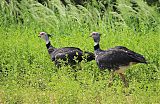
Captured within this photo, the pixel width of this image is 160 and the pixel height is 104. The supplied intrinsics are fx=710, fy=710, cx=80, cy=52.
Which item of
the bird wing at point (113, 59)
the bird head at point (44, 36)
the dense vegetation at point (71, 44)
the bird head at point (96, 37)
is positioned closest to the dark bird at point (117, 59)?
the bird wing at point (113, 59)

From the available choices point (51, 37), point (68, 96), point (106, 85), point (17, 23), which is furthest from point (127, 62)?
point (17, 23)

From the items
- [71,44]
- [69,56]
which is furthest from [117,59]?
[71,44]

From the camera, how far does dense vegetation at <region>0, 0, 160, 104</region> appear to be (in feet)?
29.0

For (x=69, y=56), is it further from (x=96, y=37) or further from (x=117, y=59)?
(x=117, y=59)

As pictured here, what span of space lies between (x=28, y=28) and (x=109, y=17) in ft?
5.15

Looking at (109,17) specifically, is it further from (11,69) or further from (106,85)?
(106,85)

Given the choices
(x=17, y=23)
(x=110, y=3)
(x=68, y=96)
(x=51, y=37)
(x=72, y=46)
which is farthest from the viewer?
(x=110, y=3)

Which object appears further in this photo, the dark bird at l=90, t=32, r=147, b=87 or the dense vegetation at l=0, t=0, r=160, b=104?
the dark bird at l=90, t=32, r=147, b=87

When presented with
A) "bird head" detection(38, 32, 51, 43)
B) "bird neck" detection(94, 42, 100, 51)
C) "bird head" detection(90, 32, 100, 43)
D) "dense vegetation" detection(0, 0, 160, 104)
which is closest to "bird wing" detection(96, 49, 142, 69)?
"dense vegetation" detection(0, 0, 160, 104)

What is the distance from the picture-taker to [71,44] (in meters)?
12.1

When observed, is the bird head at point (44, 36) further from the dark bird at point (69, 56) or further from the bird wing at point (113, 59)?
the bird wing at point (113, 59)

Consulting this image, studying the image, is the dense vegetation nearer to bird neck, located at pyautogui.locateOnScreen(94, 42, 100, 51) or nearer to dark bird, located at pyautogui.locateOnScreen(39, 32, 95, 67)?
dark bird, located at pyautogui.locateOnScreen(39, 32, 95, 67)

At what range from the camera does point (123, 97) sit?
8.80m

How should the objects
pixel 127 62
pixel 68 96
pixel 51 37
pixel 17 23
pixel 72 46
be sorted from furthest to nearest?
1. pixel 17 23
2. pixel 51 37
3. pixel 72 46
4. pixel 127 62
5. pixel 68 96
